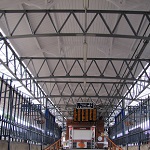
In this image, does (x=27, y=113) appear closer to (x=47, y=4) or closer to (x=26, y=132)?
(x=26, y=132)

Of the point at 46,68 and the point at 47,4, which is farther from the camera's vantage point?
the point at 46,68

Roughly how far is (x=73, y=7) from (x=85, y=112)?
11.8 m

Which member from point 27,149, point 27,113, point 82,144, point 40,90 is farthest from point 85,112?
point 40,90

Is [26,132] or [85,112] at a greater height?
[85,112]

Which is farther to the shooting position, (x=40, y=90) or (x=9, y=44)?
(x=40, y=90)

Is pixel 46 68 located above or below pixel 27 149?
above

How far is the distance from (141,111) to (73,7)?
27.8ft

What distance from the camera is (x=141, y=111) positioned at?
59.1 feet

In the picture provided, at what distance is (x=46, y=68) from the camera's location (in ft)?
80.4

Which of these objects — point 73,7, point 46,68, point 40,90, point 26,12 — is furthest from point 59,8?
point 40,90

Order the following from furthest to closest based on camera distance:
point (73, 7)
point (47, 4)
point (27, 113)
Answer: point (27, 113) < point (73, 7) < point (47, 4)

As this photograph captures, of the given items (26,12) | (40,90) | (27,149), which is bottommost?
(27,149)

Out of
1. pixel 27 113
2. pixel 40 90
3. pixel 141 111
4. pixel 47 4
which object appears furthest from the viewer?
pixel 40 90

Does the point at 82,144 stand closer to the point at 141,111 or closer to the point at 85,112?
the point at 85,112
